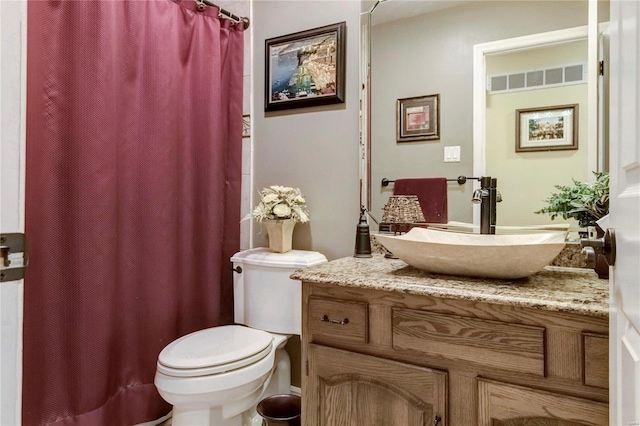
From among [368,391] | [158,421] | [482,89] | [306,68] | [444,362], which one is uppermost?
[306,68]

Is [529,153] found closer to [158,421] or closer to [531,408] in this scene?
[531,408]

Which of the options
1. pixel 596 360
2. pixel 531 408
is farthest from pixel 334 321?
pixel 596 360

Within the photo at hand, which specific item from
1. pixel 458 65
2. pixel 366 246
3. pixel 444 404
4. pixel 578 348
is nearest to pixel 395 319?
pixel 444 404

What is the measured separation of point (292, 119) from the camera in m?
1.91

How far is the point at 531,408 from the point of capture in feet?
2.88

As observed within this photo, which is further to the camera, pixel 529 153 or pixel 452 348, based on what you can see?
pixel 529 153

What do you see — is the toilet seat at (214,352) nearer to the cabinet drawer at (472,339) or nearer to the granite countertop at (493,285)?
the granite countertop at (493,285)

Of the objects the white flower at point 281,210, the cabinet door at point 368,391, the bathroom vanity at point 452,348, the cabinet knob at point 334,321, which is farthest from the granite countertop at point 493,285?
the white flower at point 281,210

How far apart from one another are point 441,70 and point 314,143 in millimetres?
650

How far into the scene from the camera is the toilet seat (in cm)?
128

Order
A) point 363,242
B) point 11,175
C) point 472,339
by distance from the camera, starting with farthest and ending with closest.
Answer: point 363,242, point 472,339, point 11,175

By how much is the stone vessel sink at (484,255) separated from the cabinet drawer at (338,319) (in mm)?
218

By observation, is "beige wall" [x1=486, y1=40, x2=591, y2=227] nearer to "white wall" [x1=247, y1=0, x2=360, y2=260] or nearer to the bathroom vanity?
the bathroom vanity

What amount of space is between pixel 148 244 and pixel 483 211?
1345 mm
